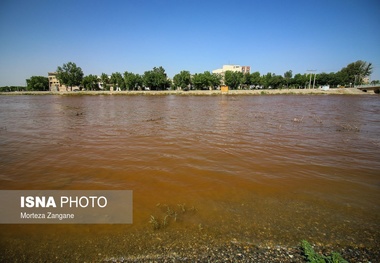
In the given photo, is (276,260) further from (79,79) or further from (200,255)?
(79,79)

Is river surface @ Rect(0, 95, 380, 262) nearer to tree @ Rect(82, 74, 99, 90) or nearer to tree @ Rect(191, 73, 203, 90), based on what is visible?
tree @ Rect(191, 73, 203, 90)

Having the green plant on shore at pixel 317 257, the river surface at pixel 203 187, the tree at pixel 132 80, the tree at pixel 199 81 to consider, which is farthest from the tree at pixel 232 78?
the green plant on shore at pixel 317 257

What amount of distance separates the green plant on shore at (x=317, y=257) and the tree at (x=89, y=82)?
456ft

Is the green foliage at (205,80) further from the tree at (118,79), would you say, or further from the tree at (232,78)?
the tree at (118,79)

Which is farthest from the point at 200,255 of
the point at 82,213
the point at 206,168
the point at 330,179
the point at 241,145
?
the point at 241,145

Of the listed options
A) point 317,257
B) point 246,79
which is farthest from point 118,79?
point 317,257

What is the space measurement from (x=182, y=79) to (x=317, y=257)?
115m

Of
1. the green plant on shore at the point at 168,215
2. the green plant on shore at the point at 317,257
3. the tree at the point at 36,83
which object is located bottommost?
the green plant on shore at the point at 168,215

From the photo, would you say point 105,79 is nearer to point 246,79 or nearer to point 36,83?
point 36,83

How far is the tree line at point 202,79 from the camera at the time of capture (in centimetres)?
11475

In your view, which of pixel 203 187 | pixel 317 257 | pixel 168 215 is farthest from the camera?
pixel 203 187

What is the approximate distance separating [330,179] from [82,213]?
23.7 feet

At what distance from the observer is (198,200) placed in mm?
5082

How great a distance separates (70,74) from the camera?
118m
